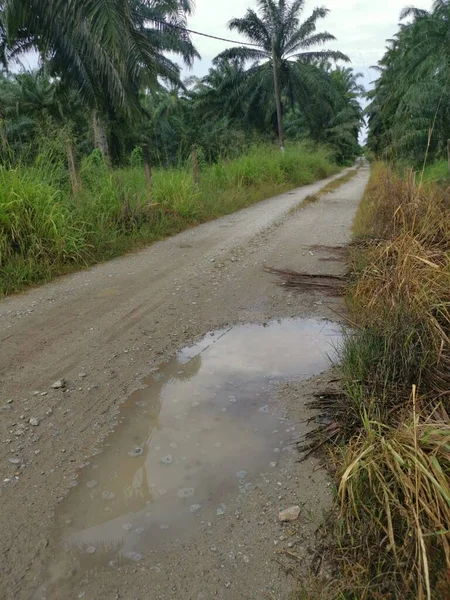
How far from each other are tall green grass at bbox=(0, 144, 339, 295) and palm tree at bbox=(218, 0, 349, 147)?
17.1 m

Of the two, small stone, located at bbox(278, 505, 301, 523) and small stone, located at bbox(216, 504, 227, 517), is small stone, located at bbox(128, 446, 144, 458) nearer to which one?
small stone, located at bbox(216, 504, 227, 517)

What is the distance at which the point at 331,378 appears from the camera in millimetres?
3242

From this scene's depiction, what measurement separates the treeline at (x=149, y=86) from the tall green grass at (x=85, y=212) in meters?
0.54

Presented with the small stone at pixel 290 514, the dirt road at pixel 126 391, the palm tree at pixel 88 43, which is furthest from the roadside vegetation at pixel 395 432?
the palm tree at pixel 88 43

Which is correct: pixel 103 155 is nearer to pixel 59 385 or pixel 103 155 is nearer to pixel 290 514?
pixel 59 385

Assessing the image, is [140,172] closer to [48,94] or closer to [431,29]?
[431,29]

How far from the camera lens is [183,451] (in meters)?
2.63

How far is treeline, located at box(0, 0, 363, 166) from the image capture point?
28.3 feet

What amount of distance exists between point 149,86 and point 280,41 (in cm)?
1884

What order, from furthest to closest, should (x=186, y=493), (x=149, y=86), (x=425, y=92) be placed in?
(x=425, y=92) → (x=149, y=86) → (x=186, y=493)

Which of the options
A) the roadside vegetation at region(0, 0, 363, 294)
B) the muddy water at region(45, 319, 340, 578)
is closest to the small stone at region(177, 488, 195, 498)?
the muddy water at region(45, 319, 340, 578)

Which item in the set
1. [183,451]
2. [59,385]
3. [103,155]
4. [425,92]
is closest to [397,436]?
[183,451]

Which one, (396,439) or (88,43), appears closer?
(396,439)

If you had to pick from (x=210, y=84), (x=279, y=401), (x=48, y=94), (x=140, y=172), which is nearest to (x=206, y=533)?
(x=279, y=401)
